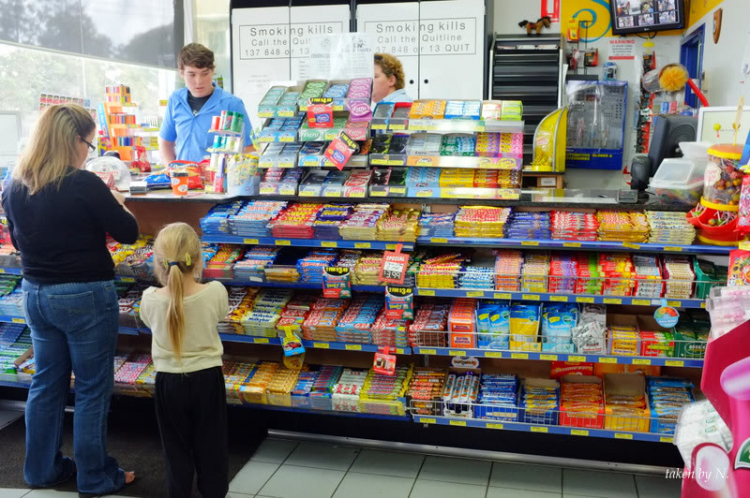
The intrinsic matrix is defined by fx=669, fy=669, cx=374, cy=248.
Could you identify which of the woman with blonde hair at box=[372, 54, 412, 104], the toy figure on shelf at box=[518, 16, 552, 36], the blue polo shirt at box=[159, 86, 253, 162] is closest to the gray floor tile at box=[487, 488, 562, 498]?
the woman with blonde hair at box=[372, 54, 412, 104]

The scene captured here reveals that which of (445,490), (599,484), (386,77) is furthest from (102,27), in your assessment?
(599,484)

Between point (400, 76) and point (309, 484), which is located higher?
point (400, 76)

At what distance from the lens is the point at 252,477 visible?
3535 mm

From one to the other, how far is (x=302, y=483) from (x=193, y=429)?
2.57ft

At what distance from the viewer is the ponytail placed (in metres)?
2.76

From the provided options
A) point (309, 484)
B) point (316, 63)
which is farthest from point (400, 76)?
point (309, 484)

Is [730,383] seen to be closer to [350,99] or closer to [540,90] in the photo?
[350,99]

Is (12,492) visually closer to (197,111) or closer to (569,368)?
(197,111)

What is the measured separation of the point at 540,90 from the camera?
7074 mm

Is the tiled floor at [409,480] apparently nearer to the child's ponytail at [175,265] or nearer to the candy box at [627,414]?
the candy box at [627,414]

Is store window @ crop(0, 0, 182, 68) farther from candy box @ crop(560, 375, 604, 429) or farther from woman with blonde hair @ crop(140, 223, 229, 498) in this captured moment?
candy box @ crop(560, 375, 604, 429)

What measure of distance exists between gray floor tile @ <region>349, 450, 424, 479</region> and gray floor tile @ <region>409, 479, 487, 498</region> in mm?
114

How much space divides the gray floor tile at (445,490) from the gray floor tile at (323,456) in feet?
1.44

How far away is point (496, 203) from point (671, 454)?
1.58 metres
